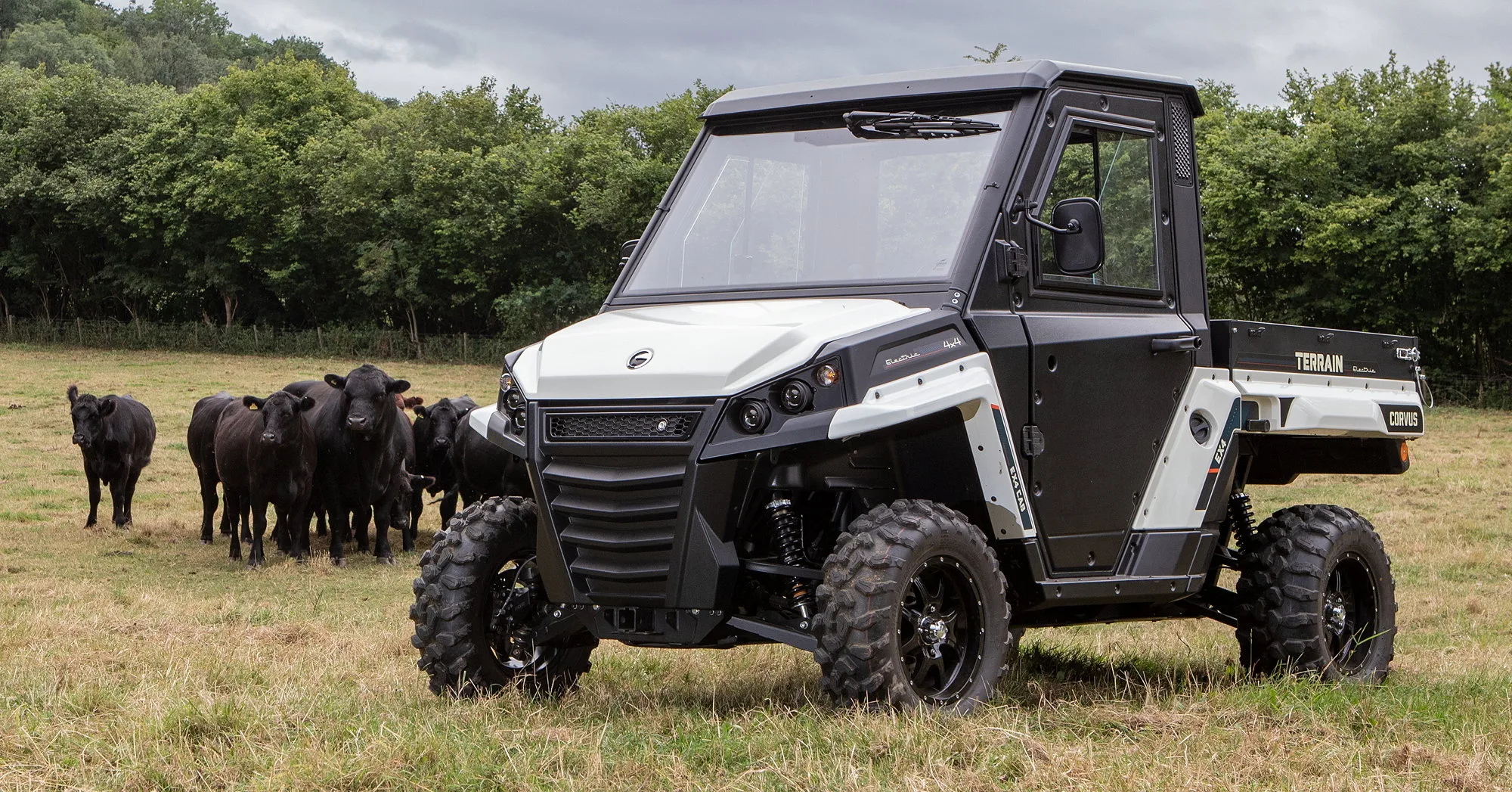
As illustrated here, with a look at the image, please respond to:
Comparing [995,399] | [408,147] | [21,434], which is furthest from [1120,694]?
[408,147]

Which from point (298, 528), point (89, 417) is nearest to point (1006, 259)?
point (298, 528)

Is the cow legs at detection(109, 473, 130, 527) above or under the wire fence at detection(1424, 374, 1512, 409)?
above

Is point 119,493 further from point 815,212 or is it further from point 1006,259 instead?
point 1006,259

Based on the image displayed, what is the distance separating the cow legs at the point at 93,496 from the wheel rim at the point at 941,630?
14.5 metres

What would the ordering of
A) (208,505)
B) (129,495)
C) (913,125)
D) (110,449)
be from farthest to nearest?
(129,495)
(110,449)
(208,505)
(913,125)

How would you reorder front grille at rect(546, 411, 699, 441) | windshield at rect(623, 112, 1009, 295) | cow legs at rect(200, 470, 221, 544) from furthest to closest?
1. cow legs at rect(200, 470, 221, 544)
2. windshield at rect(623, 112, 1009, 295)
3. front grille at rect(546, 411, 699, 441)

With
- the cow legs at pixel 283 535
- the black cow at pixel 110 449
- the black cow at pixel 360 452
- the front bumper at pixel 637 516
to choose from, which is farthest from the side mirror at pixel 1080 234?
the black cow at pixel 110 449

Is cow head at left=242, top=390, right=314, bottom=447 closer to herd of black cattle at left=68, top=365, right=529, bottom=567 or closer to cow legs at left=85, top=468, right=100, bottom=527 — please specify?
herd of black cattle at left=68, top=365, right=529, bottom=567

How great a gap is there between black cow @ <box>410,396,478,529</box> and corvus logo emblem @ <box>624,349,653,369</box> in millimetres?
12314

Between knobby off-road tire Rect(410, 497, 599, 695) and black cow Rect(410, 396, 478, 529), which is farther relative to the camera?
black cow Rect(410, 396, 478, 529)

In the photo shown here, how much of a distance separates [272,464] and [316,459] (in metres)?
0.65

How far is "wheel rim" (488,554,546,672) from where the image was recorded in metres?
6.47

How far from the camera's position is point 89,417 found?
1819 cm

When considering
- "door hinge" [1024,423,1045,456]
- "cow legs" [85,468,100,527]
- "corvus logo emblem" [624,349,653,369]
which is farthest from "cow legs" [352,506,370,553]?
"door hinge" [1024,423,1045,456]
